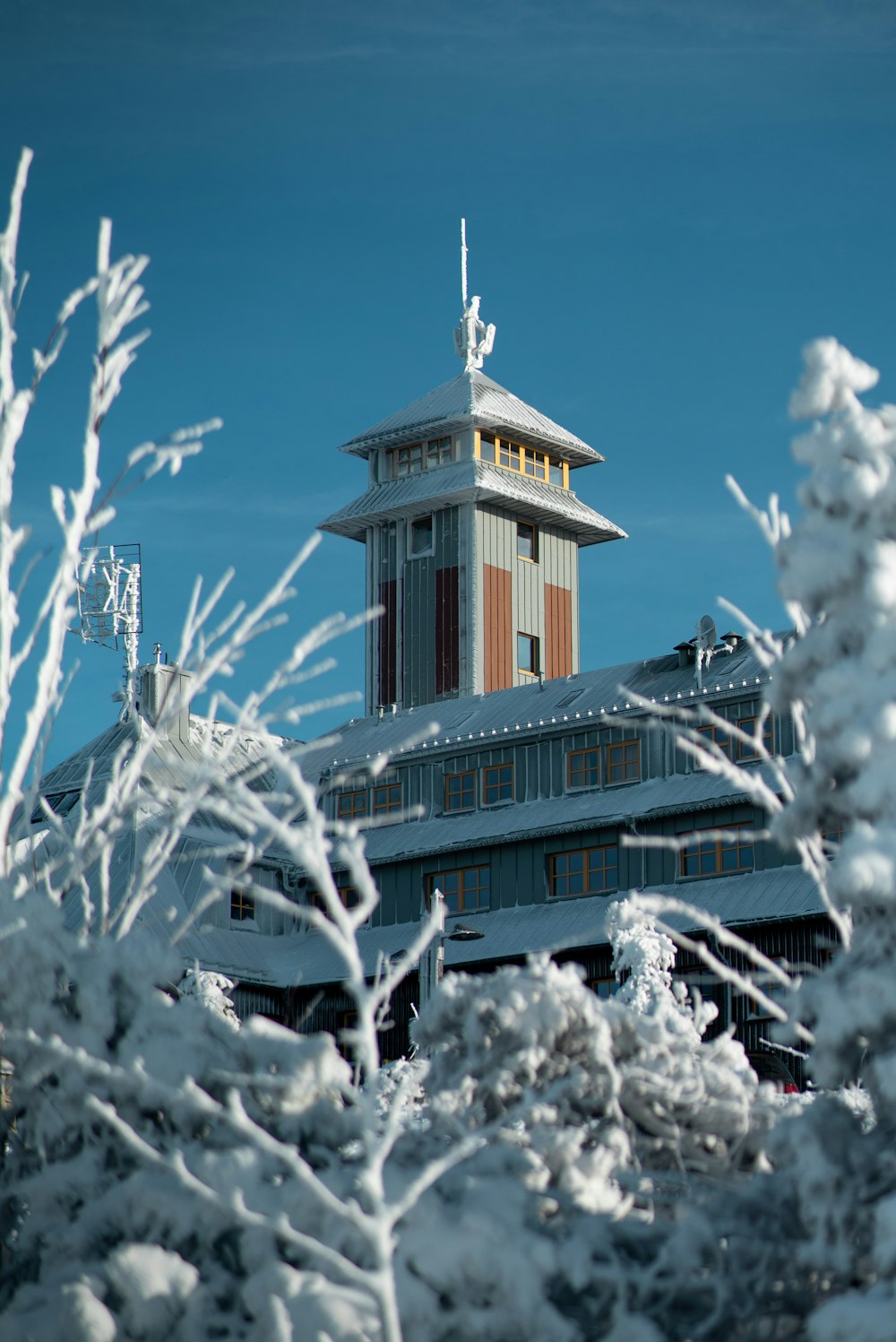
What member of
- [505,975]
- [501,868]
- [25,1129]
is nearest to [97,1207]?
[25,1129]

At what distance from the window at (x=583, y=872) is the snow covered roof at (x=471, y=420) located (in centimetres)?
1912

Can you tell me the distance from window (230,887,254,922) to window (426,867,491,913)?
181 inches

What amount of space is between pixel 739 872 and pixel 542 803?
528 cm

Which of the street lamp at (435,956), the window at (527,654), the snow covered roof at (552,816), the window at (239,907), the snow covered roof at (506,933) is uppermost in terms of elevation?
the window at (527,654)

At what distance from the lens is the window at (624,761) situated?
40719mm

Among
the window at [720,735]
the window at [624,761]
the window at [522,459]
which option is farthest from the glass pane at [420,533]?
the window at [720,735]

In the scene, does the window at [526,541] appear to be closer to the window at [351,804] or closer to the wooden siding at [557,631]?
the wooden siding at [557,631]

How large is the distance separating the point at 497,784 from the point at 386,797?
299cm

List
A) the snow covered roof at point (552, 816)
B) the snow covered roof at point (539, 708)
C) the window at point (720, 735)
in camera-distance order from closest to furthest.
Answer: the snow covered roof at point (552, 816) < the window at point (720, 735) < the snow covered roof at point (539, 708)

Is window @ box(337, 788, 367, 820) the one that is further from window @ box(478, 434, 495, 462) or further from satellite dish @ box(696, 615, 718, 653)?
window @ box(478, 434, 495, 462)

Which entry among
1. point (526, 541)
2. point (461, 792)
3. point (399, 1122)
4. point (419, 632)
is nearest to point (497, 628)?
point (419, 632)

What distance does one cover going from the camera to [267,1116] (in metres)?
9.52

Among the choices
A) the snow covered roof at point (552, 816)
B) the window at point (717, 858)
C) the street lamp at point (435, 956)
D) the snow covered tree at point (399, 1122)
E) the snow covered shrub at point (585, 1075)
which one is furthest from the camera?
the snow covered roof at point (552, 816)

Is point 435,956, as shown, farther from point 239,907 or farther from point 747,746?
point 239,907
